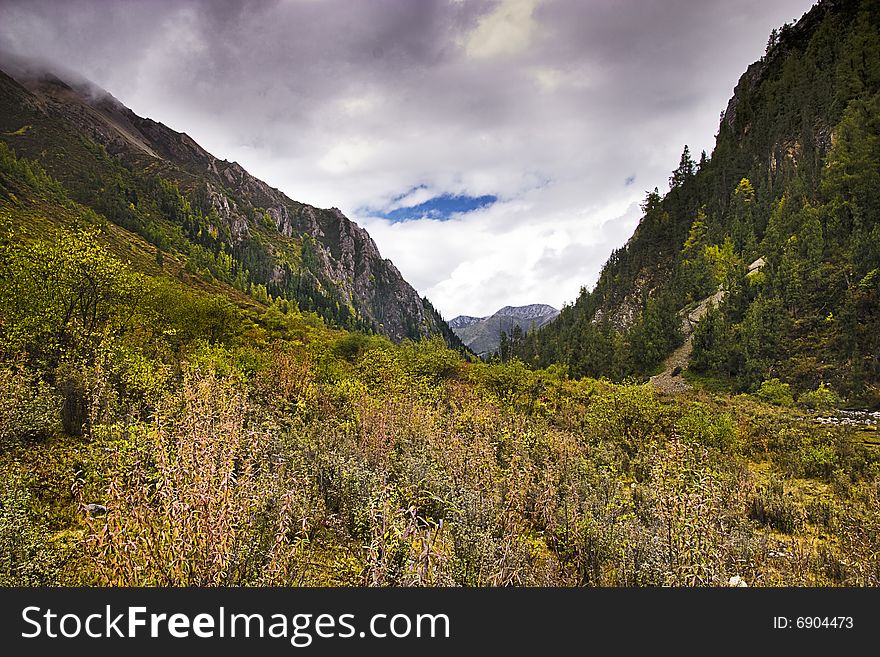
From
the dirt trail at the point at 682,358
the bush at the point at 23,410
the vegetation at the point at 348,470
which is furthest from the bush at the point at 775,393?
the bush at the point at 23,410

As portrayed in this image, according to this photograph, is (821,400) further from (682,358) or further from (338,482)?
(338,482)

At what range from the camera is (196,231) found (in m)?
136

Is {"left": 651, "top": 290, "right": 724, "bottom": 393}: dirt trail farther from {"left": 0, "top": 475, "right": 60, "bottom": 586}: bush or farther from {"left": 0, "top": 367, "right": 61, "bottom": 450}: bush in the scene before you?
{"left": 0, "top": 475, "right": 60, "bottom": 586}: bush

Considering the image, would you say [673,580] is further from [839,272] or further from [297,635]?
[839,272]

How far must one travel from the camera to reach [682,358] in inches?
2195

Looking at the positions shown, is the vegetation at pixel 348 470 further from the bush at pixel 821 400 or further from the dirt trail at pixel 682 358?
the dirt trail at pixel 682 358

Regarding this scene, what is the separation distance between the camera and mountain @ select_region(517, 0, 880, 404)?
41500 mm

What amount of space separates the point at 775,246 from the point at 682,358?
17.6 m

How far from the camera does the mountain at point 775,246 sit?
4150 cm

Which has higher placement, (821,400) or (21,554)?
(21,554)

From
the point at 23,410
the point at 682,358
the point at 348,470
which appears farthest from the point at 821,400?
the point at 23,410

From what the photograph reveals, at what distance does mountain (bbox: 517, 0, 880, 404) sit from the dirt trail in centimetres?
116

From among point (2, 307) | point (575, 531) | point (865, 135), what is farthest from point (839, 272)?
point (2, 307)

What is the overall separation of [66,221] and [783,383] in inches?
4316
